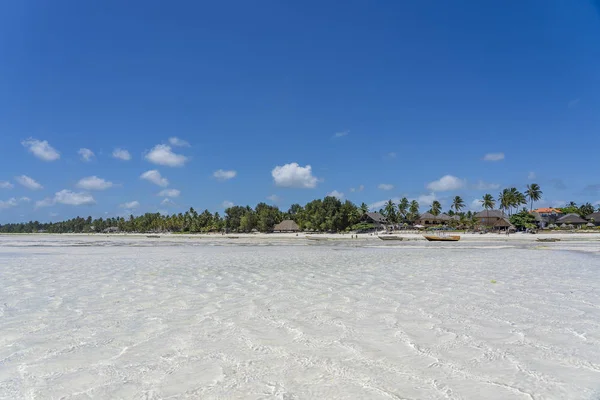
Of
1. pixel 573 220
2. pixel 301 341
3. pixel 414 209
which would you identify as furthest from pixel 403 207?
pixel 301 341

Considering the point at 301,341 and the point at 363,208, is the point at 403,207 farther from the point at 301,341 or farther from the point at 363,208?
the point at 301,341

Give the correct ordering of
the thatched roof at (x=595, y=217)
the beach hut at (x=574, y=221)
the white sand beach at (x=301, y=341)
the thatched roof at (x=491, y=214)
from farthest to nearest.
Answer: the beach hut at (x=574, y=221), the thatched roof at (x=595, y=217), the thatched roof at (x=491, y=214), the white sand beach at (x=301, y=341)

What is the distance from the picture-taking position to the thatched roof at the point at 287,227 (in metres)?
108

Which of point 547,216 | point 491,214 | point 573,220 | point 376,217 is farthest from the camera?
point 547,216

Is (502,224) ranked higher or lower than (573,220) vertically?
lower

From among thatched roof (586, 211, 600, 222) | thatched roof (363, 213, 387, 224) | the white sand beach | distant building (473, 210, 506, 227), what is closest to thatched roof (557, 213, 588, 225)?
thatched roof (586, 211, 600, 222)

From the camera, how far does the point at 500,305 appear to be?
8.28 meters

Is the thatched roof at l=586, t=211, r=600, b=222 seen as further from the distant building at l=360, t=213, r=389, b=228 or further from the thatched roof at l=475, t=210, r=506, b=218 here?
the distant building at l=360, t=213, r=389, b=228

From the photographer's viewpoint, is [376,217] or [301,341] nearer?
[301,341]

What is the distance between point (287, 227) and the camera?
357 feet

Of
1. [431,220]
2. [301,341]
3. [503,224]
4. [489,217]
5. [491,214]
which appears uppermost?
[491,214]

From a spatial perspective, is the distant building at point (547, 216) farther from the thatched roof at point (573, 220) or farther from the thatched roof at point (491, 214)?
the thatched roof at point (491, 214)

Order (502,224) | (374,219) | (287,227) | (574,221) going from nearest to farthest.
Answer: (502,224) < (574,221) < (374,219) < (287,227)

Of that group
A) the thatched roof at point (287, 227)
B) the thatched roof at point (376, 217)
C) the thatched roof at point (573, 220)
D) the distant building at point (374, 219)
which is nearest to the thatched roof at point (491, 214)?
the thatched roof at point (573, 220)
